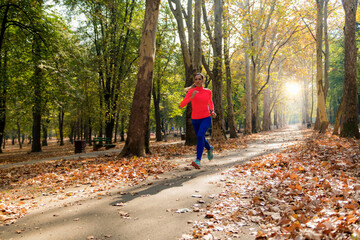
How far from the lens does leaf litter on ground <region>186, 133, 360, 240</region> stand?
2.46 meters

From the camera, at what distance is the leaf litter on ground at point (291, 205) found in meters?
2.46

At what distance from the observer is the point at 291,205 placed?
3342 millimetres

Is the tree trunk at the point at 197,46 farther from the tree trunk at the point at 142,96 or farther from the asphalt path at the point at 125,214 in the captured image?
the asphalt path at the point at 125,214

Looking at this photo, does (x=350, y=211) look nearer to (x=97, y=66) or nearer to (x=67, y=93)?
(x=67, y=93)

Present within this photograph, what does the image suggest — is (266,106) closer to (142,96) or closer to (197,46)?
(197,46)

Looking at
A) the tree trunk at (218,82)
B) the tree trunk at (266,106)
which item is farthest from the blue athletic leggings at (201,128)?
the tree trunk at (266,106)

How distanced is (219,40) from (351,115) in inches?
358

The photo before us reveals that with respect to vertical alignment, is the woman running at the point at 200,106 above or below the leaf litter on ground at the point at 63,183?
above

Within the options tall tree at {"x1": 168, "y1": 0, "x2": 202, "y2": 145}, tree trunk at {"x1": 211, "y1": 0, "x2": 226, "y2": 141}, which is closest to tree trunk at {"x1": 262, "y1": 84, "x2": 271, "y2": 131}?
tree trunk at {"x1": 211, "y1": 0, "x2": 226, "y2": 141}

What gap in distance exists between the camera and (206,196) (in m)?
4.00

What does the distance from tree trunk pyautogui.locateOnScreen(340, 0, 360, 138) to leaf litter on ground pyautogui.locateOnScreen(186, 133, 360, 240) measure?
5.70m

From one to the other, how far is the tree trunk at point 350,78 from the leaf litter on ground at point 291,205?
18.7 ft

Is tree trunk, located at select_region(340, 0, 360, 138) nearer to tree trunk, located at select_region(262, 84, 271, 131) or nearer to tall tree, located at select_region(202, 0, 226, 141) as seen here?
tall tree, located at select_region(202, 0, 226, 141)

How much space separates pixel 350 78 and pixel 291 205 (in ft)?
32.0
